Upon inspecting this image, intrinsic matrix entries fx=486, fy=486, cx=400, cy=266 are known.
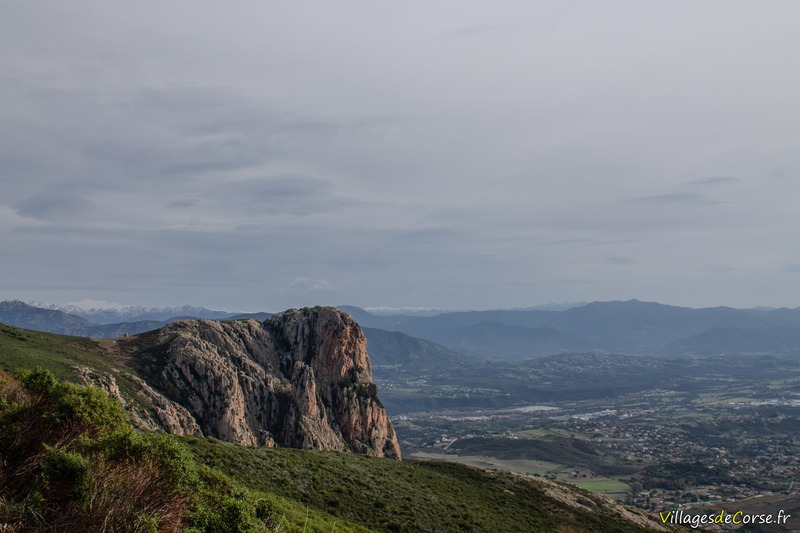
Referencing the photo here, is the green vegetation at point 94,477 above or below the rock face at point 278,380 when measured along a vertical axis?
above

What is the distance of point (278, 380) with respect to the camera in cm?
10731

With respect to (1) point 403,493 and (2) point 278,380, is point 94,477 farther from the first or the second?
(2) point 278,380

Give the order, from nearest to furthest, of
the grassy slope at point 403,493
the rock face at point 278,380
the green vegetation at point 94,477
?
the green vegetation at point 94,477, the grassy slope at point 403,493, the rock face at point 278,380

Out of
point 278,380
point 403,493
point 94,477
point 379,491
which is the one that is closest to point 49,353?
point 278,380

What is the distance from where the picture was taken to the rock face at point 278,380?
87750 mm

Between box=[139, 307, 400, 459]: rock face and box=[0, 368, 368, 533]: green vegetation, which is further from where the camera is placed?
box=[139, 307, 400, 459]: rock face

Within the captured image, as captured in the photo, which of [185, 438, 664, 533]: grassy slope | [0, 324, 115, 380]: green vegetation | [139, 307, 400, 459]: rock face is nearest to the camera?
[185, 438, 664, 533]: grassy slope

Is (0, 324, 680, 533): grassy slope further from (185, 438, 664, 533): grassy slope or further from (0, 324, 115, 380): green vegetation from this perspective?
(0, 324, 115, 380): green vegetation

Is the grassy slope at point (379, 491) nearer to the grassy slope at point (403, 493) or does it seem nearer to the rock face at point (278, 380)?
the grassy slope at point (403, 493)

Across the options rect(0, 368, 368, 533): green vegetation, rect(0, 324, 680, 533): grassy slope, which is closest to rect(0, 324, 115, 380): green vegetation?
rect(0, 324, 680, 533): grassy slope

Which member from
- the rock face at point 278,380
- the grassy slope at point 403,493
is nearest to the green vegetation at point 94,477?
the grassy slope at point 403,493

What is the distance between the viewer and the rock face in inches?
3455

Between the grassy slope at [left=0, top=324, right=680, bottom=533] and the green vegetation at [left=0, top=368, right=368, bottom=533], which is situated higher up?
the green vegetation at [left=0, top=368, right=368, bottom=533]

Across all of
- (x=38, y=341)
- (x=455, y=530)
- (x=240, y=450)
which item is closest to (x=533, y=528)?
(x=455, y=530)
